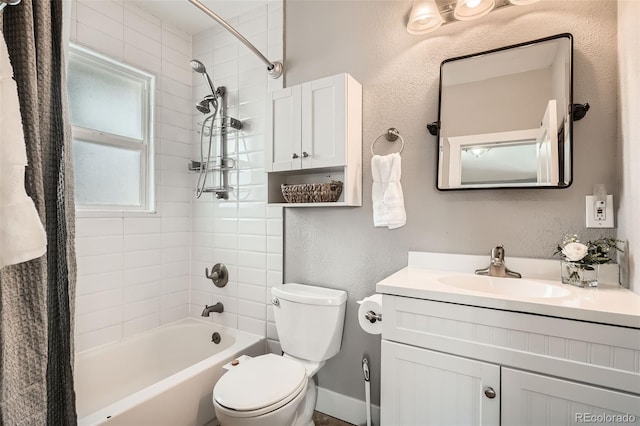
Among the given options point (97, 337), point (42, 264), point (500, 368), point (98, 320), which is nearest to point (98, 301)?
point (98, 320)

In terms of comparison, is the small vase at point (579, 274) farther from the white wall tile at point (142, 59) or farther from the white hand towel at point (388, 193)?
the white wall tile at point (142, 59)

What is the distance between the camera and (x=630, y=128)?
1.08 metres

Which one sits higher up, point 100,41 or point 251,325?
point 100,41

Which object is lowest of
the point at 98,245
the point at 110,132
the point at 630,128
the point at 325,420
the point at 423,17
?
the point at 325,420

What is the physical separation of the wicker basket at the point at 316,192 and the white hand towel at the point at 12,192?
3.68ft

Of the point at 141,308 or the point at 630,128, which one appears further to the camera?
the point at 141,308

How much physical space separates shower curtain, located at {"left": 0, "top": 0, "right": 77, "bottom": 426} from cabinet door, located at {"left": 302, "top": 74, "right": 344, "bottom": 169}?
1.01 meters

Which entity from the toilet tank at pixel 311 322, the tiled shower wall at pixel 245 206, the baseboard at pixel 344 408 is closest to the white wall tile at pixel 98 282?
Answer: the tiled shower wall at pixel 245 206

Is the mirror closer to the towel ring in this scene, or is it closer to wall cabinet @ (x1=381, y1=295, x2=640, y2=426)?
the towel ring

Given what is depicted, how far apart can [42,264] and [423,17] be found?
1.76 m

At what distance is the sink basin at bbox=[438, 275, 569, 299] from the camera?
1.17 m

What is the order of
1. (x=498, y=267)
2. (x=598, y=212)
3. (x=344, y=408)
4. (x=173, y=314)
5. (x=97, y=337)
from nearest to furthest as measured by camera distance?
(x=598, y=212) → (x=498, y=267) → (x=344, y=408) → (x=97, y=337) → (x=173, y=314)

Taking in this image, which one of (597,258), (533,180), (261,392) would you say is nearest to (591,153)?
(533,180)

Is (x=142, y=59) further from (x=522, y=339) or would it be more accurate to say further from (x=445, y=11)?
(x=522, y=339)
